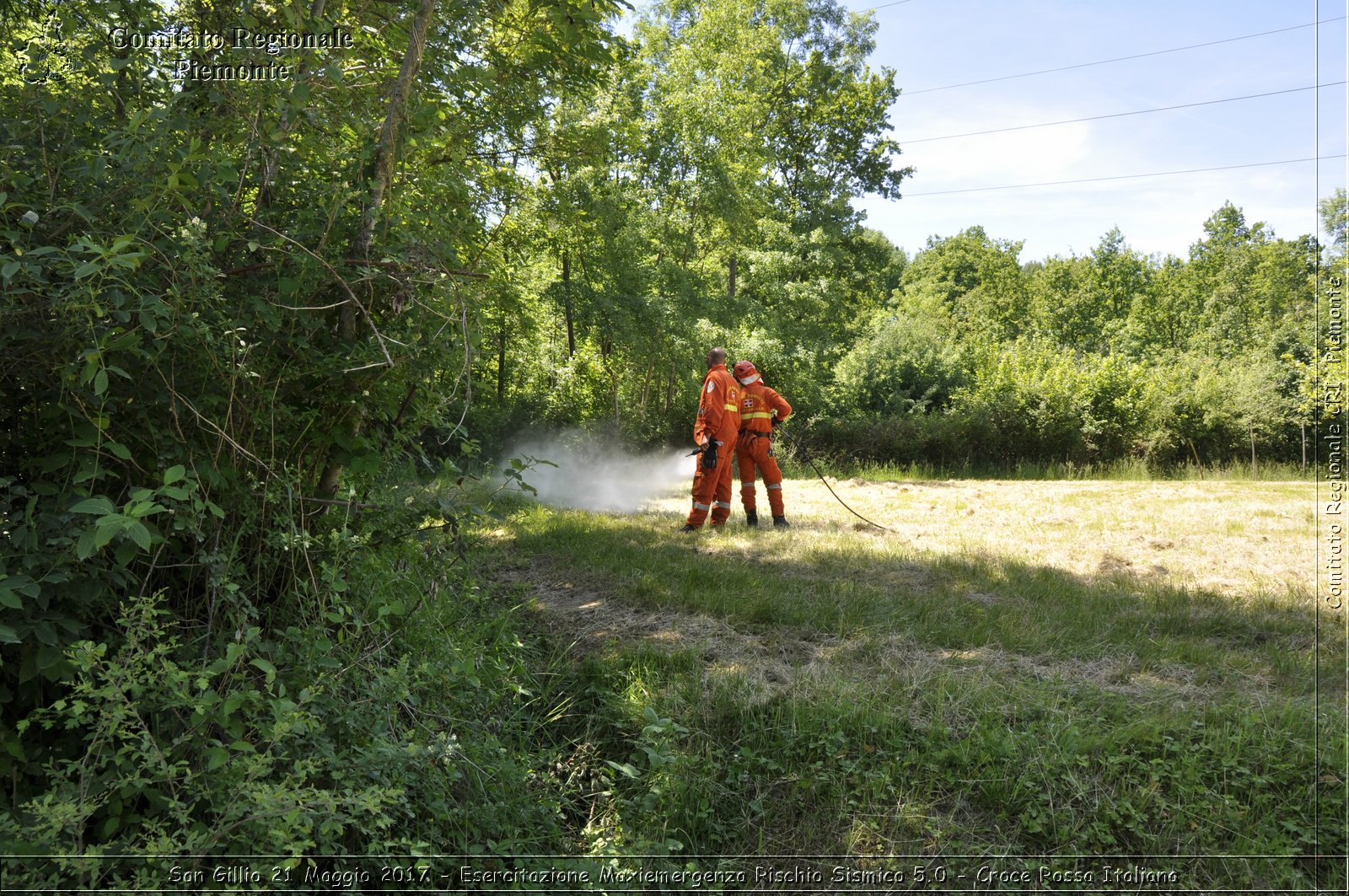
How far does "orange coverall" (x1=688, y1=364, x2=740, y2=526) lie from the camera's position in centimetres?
891

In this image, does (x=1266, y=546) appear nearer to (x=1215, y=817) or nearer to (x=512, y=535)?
(x=1215, y=817)

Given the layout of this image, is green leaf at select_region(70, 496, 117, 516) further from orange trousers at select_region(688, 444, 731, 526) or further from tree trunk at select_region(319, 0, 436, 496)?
orange trousers at select_region(688, 444, 731, 526)

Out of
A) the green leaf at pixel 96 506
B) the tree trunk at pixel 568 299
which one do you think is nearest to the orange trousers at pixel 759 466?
the green leaf at pixel 96 506

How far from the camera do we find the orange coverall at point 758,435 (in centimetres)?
932

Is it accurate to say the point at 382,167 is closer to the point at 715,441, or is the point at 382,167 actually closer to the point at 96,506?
the point at 96,506

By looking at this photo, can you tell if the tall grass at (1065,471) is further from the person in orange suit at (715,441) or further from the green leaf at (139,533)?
the green leaf at (139,533)

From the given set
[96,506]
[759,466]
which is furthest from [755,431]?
[96,506]

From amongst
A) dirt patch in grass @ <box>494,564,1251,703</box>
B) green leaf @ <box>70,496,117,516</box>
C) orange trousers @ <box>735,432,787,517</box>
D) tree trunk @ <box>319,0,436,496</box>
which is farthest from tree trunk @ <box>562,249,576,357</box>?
green leaf @ <box>70,496,117,516</box>

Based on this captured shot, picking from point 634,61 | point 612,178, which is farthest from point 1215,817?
point 634,61

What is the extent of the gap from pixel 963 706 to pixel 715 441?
17.1 feet

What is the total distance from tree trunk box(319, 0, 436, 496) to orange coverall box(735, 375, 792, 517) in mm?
6110

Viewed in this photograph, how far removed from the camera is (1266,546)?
287 inches

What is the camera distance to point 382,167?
11.8 feet

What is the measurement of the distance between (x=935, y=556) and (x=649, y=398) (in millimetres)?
15509
